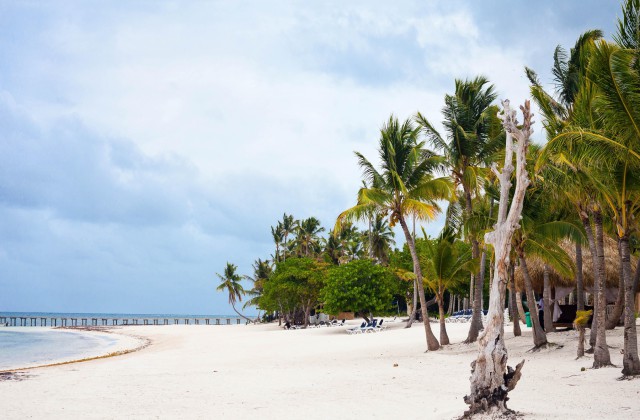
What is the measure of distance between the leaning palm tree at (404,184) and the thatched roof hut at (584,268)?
5127 mm

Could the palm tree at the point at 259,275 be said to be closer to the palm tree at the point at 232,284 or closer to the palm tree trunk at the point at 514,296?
the palm tree at the point at 232,284

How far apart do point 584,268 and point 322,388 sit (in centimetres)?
1451

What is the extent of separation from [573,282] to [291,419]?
18.1 metres

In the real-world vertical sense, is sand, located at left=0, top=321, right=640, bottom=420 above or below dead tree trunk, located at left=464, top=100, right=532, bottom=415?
below

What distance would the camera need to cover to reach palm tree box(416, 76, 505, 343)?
62.6ft

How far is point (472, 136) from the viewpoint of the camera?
18.8 metres

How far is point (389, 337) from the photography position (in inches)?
985

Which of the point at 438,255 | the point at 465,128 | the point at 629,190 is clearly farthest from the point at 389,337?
the point at 629,190

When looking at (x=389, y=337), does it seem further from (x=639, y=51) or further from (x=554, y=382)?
(x=639, y=51)

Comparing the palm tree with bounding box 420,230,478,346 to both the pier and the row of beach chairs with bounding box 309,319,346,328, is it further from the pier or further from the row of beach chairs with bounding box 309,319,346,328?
the pier

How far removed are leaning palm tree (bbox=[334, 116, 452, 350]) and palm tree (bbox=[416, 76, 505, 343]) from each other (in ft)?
2.80

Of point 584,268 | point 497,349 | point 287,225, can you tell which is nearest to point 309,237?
point 287,225

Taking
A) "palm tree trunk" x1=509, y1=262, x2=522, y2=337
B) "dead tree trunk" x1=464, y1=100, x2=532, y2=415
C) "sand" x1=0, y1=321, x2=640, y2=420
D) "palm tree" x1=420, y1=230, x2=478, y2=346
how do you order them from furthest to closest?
"palm tree trunk" x1=509, y1=262, x2=522, y2=337 < "palm tree" x1=420, y1=230, x2=478, y2=346 < "sand" x1=0, y1=321, x2=640, y2=420 < "dead tree trunk" x1=464, y1=100, x2=532, y2=415

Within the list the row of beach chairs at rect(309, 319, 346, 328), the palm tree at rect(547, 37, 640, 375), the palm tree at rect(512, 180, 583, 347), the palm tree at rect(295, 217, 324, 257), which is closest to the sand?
the palm tree at rect(512, 180, 583, 347)
